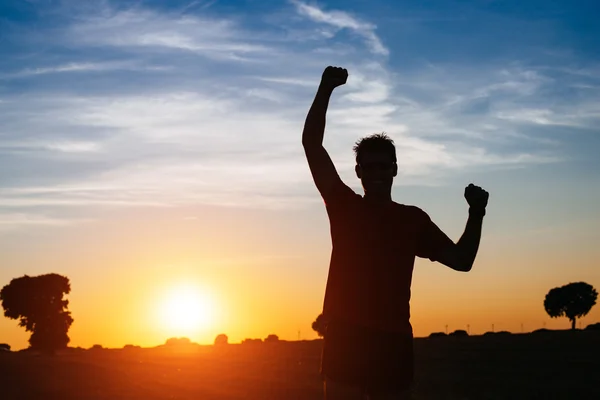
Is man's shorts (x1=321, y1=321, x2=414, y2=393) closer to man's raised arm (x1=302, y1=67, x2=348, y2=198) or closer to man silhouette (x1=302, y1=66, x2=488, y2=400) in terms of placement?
man silhouette (x1=302, y1=66, x2=488, y2=400)

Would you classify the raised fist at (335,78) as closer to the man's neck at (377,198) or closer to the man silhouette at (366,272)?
the man silhouette at (366,272)

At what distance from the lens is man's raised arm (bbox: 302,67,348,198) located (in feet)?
15.6

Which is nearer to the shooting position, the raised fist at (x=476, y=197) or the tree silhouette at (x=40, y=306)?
the raised fist at (x=476, y=197)

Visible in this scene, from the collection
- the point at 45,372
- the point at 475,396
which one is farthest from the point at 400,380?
the point at 45,372

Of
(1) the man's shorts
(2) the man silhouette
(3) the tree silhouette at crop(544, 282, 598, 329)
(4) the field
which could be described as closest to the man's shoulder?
(2) the man silhouette

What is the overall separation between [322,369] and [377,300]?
0.49 meters

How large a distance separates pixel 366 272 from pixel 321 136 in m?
0.80

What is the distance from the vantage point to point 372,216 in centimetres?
474

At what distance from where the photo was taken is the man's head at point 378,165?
16.0 ft

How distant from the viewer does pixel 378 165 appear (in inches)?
192

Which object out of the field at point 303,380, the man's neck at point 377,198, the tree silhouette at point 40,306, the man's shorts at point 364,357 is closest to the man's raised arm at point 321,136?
the man's neck at point 377,198

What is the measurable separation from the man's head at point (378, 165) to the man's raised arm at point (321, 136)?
0.68 ft

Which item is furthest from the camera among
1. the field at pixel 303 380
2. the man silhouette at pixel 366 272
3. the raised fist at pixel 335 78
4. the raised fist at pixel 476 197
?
the field at pixel 303 380

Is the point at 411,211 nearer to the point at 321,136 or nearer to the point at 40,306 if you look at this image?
the point at 321,136
